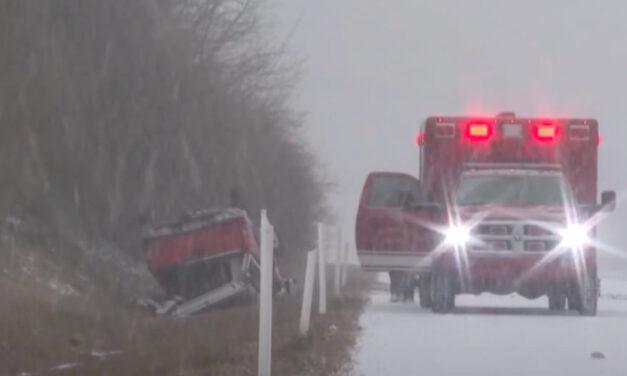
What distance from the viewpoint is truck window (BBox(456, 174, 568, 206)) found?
23.9 meters

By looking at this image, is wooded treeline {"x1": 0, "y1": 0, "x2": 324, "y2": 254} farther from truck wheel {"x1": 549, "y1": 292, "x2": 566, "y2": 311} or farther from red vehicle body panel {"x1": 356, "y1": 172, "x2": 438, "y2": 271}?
truck wheel {"x1": 549, "y1": 292, "x2": 566, "y2": 311}

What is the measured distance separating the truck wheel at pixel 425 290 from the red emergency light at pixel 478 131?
2276mm

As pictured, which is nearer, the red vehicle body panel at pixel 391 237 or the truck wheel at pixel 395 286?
the red vehicle body panel at pixel 391 237

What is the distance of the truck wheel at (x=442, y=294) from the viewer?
2352 cm

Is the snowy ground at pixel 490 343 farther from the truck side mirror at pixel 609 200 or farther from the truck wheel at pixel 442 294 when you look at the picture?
the truck side mirror at pixel 609 200

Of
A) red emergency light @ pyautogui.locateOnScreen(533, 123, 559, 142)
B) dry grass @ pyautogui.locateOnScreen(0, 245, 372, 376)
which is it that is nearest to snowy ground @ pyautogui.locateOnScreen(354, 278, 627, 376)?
dry grass @ pyautogui.locateOnScreen(0, 245, 372, 376)

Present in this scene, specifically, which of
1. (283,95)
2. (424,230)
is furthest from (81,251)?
(283,95)

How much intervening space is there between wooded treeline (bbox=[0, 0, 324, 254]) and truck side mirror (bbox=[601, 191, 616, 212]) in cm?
845

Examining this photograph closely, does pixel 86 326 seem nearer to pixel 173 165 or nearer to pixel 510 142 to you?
pixel 510 142

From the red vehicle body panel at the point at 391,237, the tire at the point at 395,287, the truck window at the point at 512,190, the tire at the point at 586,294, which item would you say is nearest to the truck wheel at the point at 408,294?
the tire at the point at 395,287

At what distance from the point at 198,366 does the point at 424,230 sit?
1176 cm

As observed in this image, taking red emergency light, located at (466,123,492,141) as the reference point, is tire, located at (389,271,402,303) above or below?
below

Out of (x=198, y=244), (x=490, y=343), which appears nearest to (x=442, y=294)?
(x=198, y=244)

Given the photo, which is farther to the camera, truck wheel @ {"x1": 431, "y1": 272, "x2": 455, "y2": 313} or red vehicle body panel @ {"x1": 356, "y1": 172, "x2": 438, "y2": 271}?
red vehicle body panel @ {"x1": 356, "y1": 172, "x2": 438, "y2": 271}
